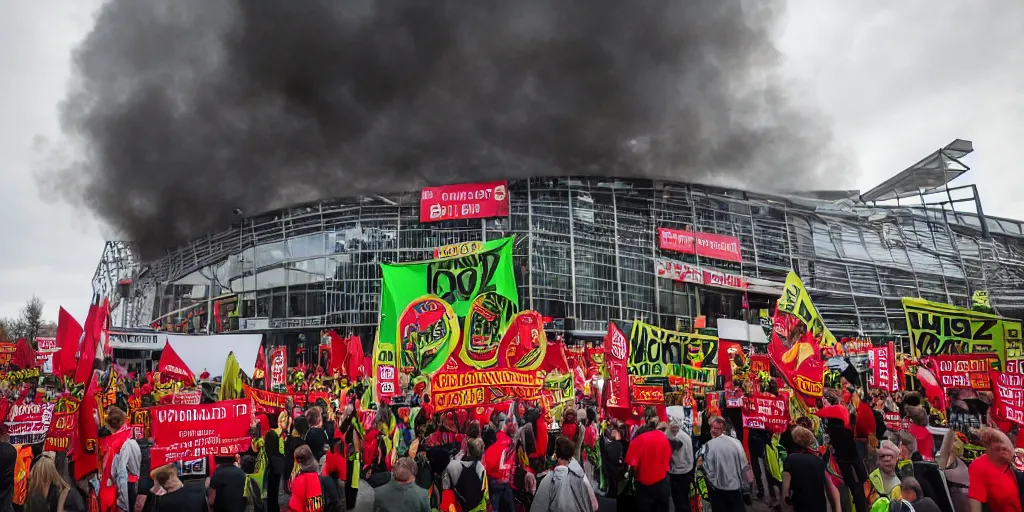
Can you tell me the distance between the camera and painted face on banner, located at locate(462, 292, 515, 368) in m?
10.5

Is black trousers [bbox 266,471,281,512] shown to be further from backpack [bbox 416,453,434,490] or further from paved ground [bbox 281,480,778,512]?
backpack [bbox 416,453,434,490]

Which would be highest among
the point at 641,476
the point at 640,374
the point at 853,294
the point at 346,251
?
the point at 346,251

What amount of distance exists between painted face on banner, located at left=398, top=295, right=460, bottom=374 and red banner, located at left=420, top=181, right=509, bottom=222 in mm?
39851

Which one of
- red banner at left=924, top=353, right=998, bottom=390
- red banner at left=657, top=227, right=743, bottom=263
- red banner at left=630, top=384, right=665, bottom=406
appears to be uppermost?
red banner at left=657, top=227, right=743, bottom=263

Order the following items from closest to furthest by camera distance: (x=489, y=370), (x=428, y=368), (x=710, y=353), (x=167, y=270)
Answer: (x=489, y=370)
(x=428, y=368)
(x=710, y=353)
(x=167, y=270)

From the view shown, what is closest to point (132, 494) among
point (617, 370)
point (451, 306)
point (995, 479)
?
point (451, 306)

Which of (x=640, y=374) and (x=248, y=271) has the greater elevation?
(x=248, y=271)

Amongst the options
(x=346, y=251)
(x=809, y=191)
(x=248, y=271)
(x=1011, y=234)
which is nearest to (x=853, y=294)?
(x=809, y=191)

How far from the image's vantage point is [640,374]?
12.2 meters

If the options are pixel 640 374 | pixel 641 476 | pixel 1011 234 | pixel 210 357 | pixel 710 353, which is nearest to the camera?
pixel 641 476

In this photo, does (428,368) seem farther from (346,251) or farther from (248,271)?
(248,271)

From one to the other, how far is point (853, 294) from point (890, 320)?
565cm

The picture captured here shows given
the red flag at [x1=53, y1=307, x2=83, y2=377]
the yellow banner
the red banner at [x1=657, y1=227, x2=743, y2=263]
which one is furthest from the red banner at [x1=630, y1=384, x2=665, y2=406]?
the red banner at [x1=657, y1=227, x2=743, y2=263]

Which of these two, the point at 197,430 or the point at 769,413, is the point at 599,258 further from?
the point at 197,430
